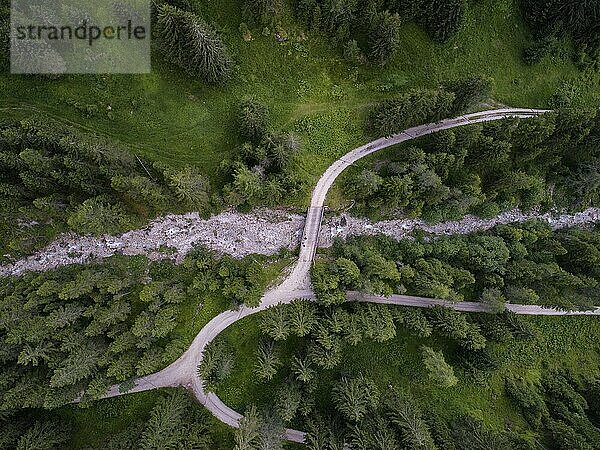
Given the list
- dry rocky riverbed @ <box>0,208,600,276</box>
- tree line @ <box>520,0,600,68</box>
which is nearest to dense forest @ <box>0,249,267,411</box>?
dry rocky riverbed @ <box>0,208,600,276</box>

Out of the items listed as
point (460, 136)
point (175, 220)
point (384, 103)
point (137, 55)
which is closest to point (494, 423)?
point (460, 136)

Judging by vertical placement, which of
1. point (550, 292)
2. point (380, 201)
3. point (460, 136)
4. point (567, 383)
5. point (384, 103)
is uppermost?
point (384, 103)

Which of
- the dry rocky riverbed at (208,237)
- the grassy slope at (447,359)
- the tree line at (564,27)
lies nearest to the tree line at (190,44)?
the dry rocky riverbed at (208,237)

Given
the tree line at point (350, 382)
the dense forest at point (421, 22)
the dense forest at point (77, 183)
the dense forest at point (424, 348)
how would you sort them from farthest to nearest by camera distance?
1. the dense forest at point (421, 22)
2. the dense forest at point (424, 348)
3. the tree line at point (350, 382)
4. the dense forest at point (77, 183)

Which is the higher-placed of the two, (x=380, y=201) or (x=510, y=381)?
(x=380, y=201)

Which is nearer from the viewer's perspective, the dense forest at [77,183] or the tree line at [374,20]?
the dense forest at [77,183]

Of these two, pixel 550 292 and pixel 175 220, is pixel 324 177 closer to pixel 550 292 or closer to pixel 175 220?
pixel 175 220

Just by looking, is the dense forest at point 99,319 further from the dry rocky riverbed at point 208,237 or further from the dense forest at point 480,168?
the dense forest at point 480,168
